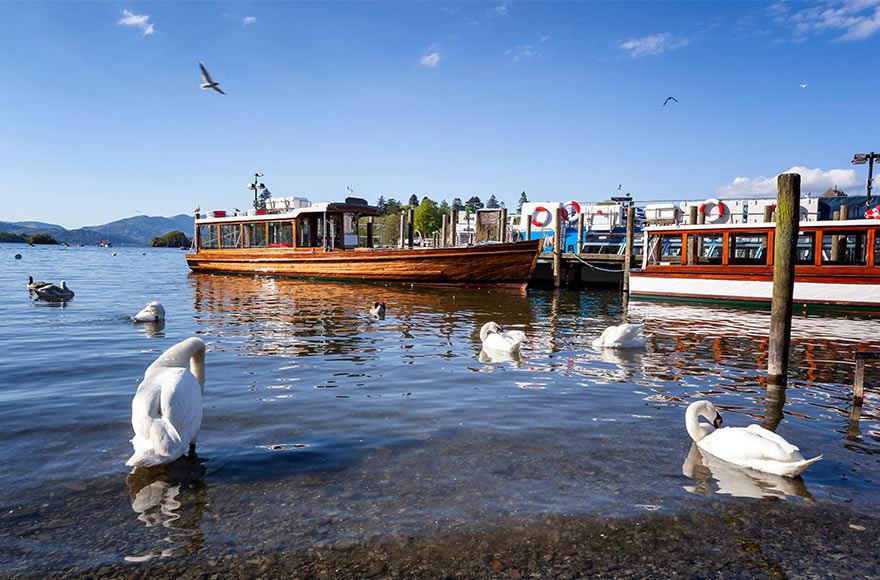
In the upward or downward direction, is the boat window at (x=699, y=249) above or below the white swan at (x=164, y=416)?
above

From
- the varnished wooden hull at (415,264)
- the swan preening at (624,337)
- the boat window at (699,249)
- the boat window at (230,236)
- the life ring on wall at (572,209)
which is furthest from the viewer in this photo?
the life ring on wall at (572,209)

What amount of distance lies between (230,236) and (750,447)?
33569 millimetres

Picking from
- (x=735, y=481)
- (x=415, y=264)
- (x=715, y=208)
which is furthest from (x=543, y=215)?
(x=735, y=481)

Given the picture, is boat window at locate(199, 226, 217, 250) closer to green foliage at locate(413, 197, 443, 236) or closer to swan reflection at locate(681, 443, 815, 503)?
swan reflection at locate(681, 443, 815, 503)

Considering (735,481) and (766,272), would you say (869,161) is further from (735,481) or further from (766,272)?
(735,481)

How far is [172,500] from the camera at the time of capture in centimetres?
433

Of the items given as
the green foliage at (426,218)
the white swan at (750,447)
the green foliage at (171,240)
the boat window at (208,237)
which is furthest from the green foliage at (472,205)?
the green foliage at (171,240)

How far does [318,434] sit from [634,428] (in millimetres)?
3358

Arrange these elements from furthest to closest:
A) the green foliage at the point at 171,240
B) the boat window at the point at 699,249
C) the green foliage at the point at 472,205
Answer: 1. the green foliage at the point at 171,240
2. the green foliage at the point at 472,205
3. the boat window at the point at 699,249

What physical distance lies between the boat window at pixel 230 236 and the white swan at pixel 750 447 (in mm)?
31888

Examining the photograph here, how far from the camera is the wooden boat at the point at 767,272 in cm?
1852

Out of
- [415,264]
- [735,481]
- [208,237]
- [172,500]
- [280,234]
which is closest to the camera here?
[172,500]

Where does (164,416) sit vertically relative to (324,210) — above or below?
below

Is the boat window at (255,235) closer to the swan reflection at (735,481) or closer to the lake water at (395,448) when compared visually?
the lake water at (395,448)
